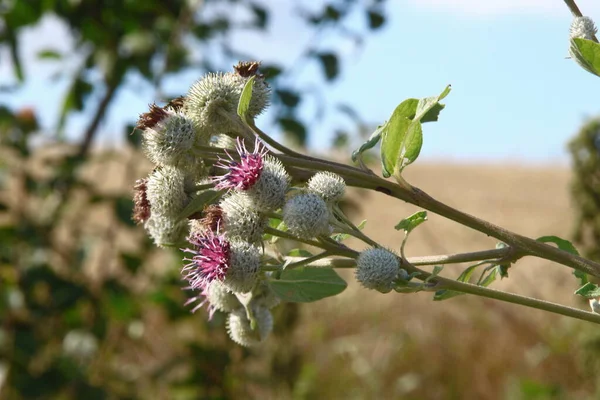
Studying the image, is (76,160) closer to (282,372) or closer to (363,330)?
(282,372)

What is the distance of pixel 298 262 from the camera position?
4.79 ft

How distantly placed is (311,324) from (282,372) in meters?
2.02

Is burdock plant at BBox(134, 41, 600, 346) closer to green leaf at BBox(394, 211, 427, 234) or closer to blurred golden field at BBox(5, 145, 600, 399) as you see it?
green leaf at BBox(394, 211, 427, 234)

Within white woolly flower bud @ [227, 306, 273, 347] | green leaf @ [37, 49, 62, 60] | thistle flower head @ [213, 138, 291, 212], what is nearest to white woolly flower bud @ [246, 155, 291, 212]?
thistle flower head @ [213, 138, 291, 212]

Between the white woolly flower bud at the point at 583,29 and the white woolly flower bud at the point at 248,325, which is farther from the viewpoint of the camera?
the white woolly flower bud at the point at 248,325

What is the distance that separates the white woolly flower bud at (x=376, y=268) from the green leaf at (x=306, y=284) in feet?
0.57

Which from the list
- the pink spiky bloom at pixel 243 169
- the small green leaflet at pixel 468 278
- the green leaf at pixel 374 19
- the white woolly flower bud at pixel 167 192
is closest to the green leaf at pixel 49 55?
the green leaf at pixel 374 19

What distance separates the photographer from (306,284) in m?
1.56

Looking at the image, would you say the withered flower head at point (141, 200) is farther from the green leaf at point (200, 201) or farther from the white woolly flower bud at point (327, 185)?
the white woolly flower bud at point (327, 185)

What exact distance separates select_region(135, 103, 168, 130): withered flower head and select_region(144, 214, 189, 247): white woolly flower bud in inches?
7.1

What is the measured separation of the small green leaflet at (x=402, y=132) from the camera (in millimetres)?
1498

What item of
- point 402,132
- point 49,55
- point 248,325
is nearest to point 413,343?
point 49,55

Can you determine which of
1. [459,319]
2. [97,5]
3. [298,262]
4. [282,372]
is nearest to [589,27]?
[298,262]

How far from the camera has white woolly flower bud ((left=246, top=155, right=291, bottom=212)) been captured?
1437 millimetres
